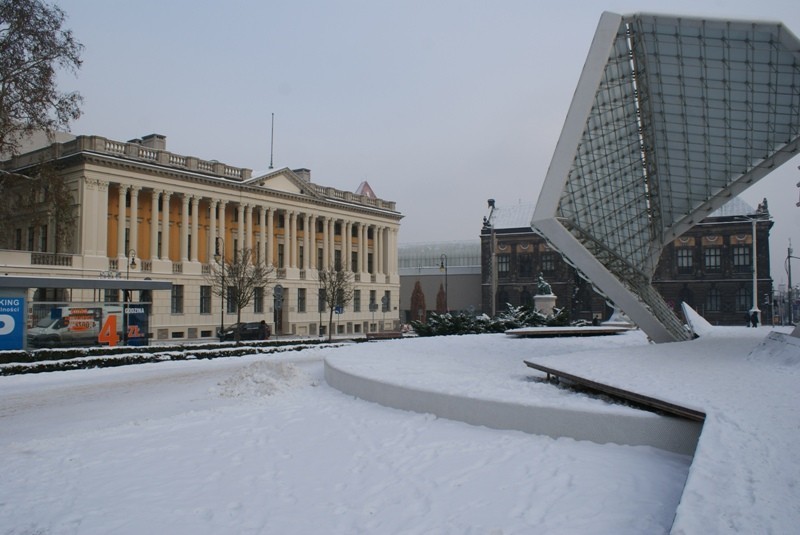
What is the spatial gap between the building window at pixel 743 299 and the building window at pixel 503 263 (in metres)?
27.2

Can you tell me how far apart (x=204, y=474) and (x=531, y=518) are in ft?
15.0

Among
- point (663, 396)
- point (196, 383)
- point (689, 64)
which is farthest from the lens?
point (689, 64)

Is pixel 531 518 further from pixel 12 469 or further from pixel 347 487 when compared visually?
pixel 12 469

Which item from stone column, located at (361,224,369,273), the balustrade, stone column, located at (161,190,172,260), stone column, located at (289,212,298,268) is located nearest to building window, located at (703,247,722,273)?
stone column, located at (361,224,369,273)

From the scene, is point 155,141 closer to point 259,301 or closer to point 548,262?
point 259,301

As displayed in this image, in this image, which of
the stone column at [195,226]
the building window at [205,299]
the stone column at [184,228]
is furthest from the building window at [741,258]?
the stone column at [184,228]

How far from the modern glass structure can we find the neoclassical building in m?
27.0

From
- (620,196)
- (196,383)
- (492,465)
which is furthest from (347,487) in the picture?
(620,196)

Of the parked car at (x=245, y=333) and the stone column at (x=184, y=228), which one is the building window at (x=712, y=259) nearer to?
the parked car at (x=245, y=333)

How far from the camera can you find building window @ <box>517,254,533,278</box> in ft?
271

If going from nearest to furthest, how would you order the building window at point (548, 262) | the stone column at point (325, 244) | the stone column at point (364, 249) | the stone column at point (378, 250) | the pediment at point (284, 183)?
the pediment at point (284, 183), the stone column at point (325, 244), the stone column at point (364, 249), the stone column at point (378, 250), the building window at point (548, 262)

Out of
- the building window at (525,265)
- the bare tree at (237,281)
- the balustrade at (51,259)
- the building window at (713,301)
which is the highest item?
the building window at (525,265)

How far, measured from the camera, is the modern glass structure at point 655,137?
17.5 meters

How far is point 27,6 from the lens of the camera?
25953 millimetres
